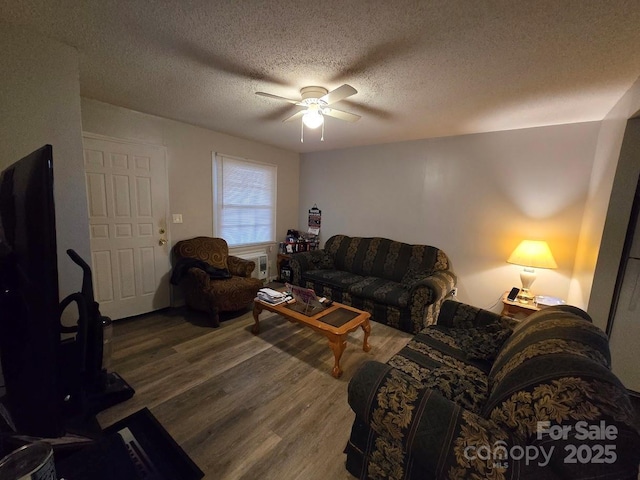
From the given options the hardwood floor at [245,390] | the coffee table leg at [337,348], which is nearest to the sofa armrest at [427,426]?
the hardwood floor at [245,390]

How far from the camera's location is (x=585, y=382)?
33.6 inches

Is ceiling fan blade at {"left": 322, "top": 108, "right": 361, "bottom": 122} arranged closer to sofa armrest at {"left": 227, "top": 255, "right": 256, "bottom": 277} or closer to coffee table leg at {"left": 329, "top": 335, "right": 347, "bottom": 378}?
coffee table leg at {"left": 329, "top": 335, "right": 347, "bottom": 378}

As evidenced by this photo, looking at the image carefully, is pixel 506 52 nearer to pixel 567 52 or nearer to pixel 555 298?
pixel 567 52

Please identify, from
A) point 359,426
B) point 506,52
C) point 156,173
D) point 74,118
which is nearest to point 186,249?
point 156,173

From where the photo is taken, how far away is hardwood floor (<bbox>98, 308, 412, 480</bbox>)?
4.88 feet

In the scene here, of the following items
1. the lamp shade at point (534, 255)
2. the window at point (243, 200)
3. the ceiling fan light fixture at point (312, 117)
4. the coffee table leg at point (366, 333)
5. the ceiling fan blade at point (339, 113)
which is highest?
the ceiling fan blade at point (339, 113)

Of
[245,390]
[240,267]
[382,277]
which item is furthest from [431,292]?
[240,267]

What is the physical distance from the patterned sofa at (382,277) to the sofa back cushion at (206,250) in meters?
1.02

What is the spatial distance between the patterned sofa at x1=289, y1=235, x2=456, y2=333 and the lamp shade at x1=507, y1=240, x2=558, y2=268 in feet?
2.49

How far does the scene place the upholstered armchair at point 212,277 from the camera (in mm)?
2959

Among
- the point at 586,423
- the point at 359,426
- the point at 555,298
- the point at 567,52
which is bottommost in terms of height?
the point at 359,426

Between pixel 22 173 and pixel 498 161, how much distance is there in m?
3.95

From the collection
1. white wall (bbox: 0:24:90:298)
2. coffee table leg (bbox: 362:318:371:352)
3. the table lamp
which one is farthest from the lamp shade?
white wall (bbox: 0:24:90:298)

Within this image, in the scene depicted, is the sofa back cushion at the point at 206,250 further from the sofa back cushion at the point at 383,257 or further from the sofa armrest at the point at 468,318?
the sofa armrest at the point at 468,318
